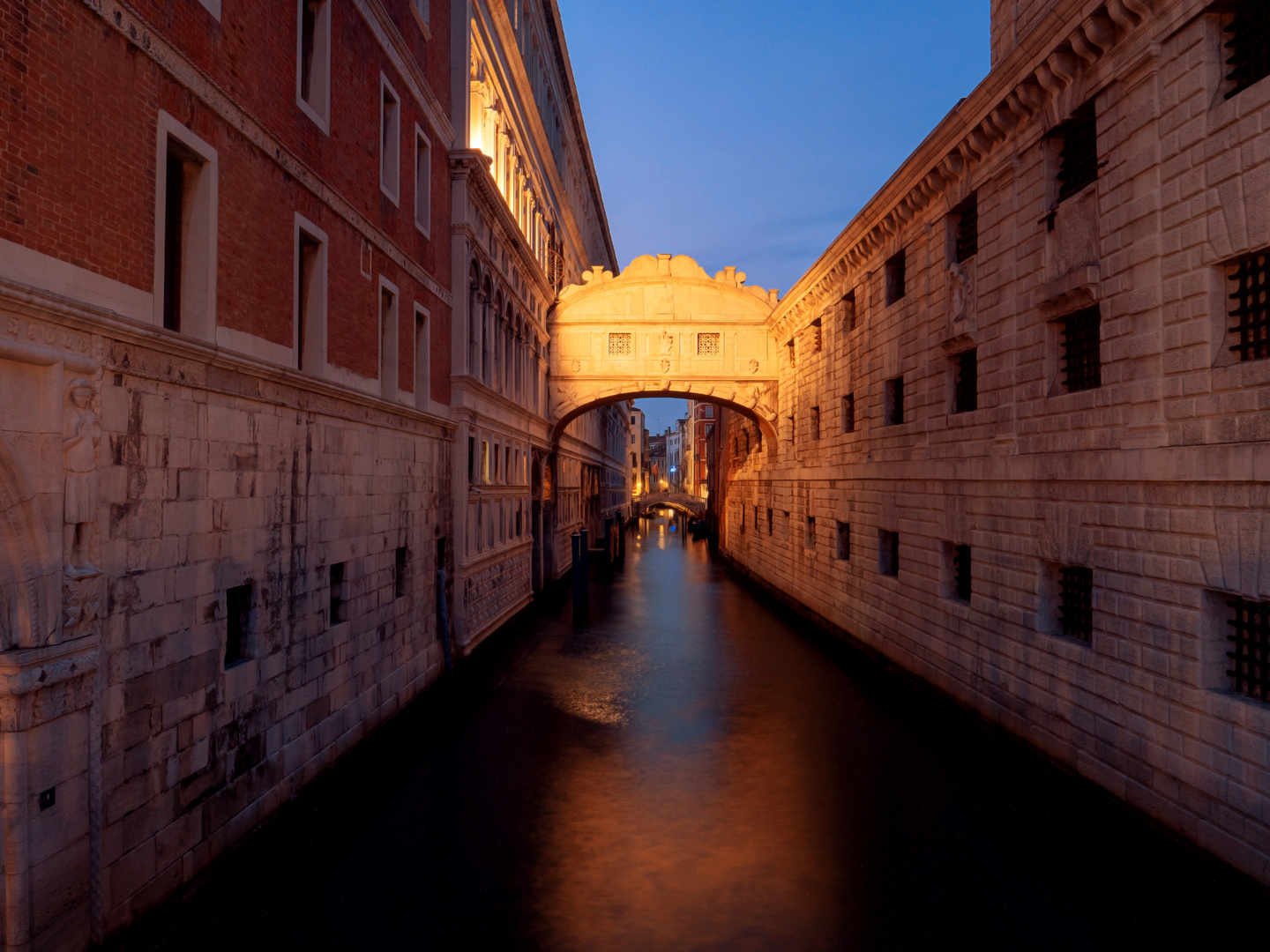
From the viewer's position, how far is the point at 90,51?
18.6 ft

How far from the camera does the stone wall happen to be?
23.0 feet

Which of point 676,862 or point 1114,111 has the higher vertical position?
point 1114,111

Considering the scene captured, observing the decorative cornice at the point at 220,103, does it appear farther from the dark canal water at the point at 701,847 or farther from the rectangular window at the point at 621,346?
the rectangular window at the point at 621,346

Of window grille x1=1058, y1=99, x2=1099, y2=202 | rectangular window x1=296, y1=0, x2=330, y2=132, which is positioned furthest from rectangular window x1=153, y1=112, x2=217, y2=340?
window grille x1=1058, y1=99, x2=1099, y2=202

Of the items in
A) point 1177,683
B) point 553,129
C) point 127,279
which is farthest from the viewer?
point 553,129

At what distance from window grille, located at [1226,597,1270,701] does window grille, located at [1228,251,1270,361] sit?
7.05ft

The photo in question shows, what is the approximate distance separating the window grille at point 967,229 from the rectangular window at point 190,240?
10298 millimetres

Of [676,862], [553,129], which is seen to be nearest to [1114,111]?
[676,862]

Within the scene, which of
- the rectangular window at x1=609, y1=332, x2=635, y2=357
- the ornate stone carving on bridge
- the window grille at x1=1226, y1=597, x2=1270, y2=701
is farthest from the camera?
the rectangular window at x1=609, y1=332, x2=635, y2=357

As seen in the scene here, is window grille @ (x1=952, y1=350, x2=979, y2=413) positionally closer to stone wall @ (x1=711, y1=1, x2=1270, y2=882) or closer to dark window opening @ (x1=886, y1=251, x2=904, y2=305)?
stone wall @ (x1=711, y1=1, x2=1270, y2=882)

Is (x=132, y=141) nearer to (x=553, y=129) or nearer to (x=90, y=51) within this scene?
(x=90, y=51)

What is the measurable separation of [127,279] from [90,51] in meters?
1.54

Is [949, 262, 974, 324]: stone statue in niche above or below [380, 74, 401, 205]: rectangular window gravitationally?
below

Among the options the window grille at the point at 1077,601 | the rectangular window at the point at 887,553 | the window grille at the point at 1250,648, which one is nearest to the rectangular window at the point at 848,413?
the rectangular window at the point at 887,553
